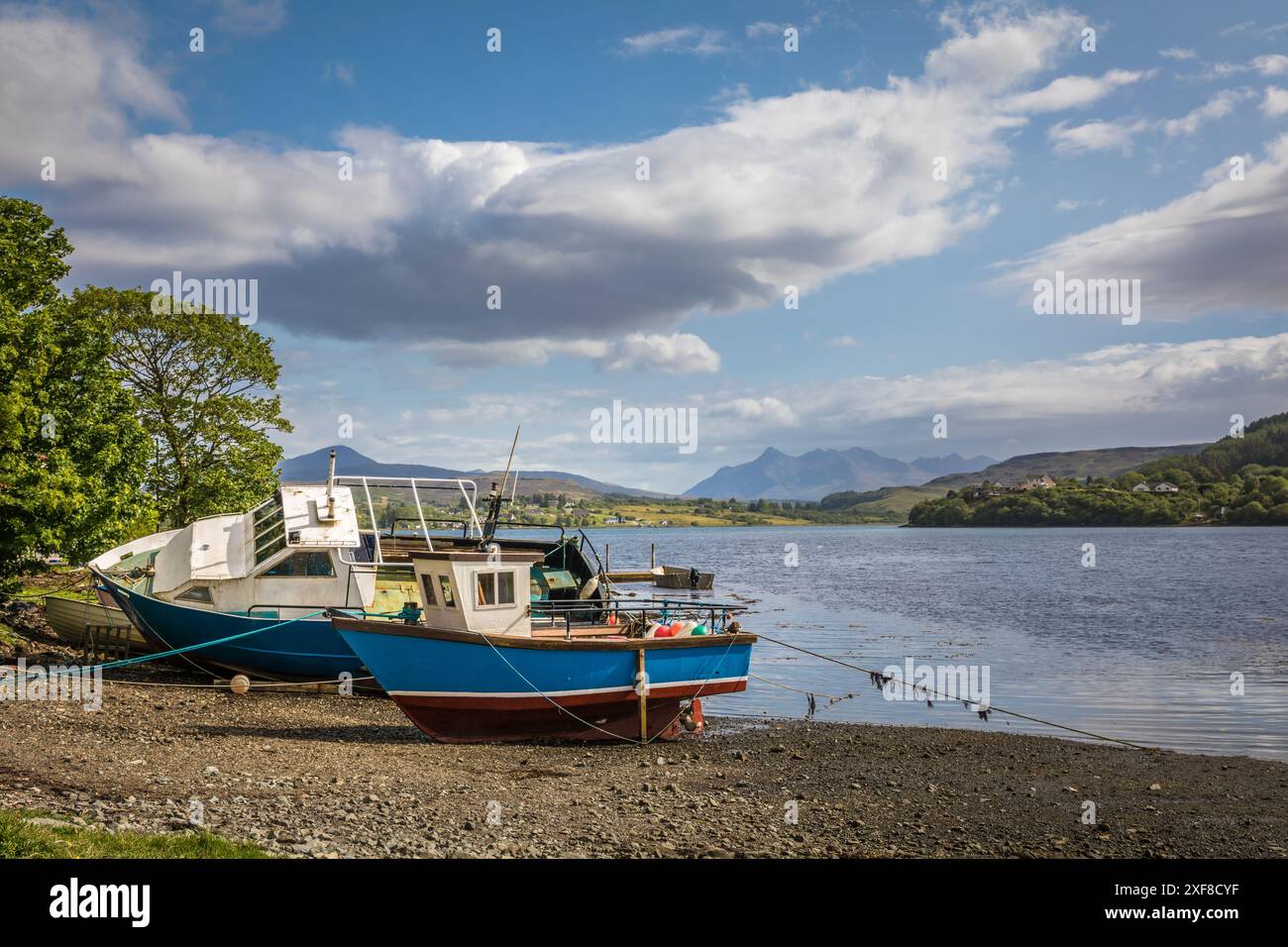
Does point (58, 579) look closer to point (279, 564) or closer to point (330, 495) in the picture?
point (279, 564)

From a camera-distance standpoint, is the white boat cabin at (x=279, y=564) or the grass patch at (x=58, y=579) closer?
the white boat cabin at (x=279, y=564)

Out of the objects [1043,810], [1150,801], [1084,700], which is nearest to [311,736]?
[1043,810]

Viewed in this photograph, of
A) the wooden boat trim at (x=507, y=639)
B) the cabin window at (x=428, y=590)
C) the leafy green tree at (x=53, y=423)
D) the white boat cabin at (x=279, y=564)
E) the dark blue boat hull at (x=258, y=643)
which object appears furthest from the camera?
the white boat cabin at (x=279, y=564)

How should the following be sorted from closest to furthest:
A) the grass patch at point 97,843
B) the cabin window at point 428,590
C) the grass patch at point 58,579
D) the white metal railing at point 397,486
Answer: the grass patch at point 97,843 < the cabin window at point 428,590 < the white metal railing at point 397,486 < the grass patch at point 58,579

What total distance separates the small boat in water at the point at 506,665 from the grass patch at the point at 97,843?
821 cm

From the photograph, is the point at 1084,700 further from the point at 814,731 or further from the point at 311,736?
the point at 311,736

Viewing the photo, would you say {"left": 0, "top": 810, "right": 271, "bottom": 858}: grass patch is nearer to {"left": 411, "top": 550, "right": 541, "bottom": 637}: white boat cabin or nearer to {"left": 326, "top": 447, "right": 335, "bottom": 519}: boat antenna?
{"left": 411, "top": 550, "right": 541, "bottom": 637}: white boat cabin

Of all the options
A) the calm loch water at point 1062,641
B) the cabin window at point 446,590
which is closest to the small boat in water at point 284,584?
the cabin window at point 446,590

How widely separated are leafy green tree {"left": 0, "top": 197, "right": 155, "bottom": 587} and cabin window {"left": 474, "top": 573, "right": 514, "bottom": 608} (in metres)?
10.8

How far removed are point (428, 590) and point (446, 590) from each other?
522mm

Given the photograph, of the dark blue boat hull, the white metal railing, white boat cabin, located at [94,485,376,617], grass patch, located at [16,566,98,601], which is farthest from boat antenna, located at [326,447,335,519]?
grass patch, located at [16,566,98,601]

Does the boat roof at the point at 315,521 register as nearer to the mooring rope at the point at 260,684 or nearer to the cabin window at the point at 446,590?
the mooring rope at the point at 260,684

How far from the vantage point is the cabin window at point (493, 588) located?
59.4ft
